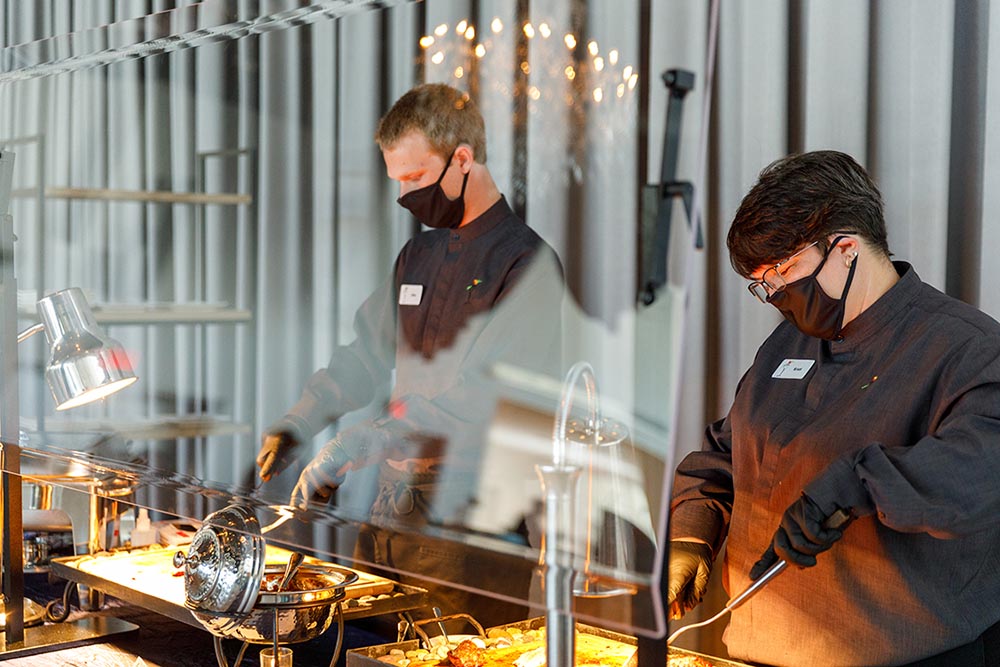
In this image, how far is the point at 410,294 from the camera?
81 cm

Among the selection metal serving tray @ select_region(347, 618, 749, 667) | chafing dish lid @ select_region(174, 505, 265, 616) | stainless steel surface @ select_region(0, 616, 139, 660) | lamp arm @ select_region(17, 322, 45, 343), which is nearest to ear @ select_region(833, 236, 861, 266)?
metal serving tray @ select_region(347, 618, 749, 667)

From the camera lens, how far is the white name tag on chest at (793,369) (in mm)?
1385

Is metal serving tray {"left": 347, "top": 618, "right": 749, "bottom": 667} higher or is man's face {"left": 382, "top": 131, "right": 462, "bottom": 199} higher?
man's face {"left": 382, "top": 131, "right": 462, "bottom": 199}

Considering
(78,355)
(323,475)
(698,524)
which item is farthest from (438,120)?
(698,524)

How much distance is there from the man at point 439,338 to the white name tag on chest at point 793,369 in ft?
2.36

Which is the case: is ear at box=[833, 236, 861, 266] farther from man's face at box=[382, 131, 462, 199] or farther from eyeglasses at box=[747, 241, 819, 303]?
man's face at box=[382, 131, 462, 199]

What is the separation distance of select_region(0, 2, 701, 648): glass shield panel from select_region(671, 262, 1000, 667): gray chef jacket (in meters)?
0.54

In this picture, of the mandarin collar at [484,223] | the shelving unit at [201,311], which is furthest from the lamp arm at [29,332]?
the mandarin collar at [484,223]

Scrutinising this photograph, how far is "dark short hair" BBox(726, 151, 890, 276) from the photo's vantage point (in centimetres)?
130

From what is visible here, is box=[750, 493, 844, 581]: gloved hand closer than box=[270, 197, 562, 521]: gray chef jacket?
No

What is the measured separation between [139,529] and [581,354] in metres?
1.26

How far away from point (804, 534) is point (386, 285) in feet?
1.90

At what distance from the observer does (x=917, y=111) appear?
1.65m

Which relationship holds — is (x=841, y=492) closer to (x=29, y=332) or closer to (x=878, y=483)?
(x=878, y=483)
